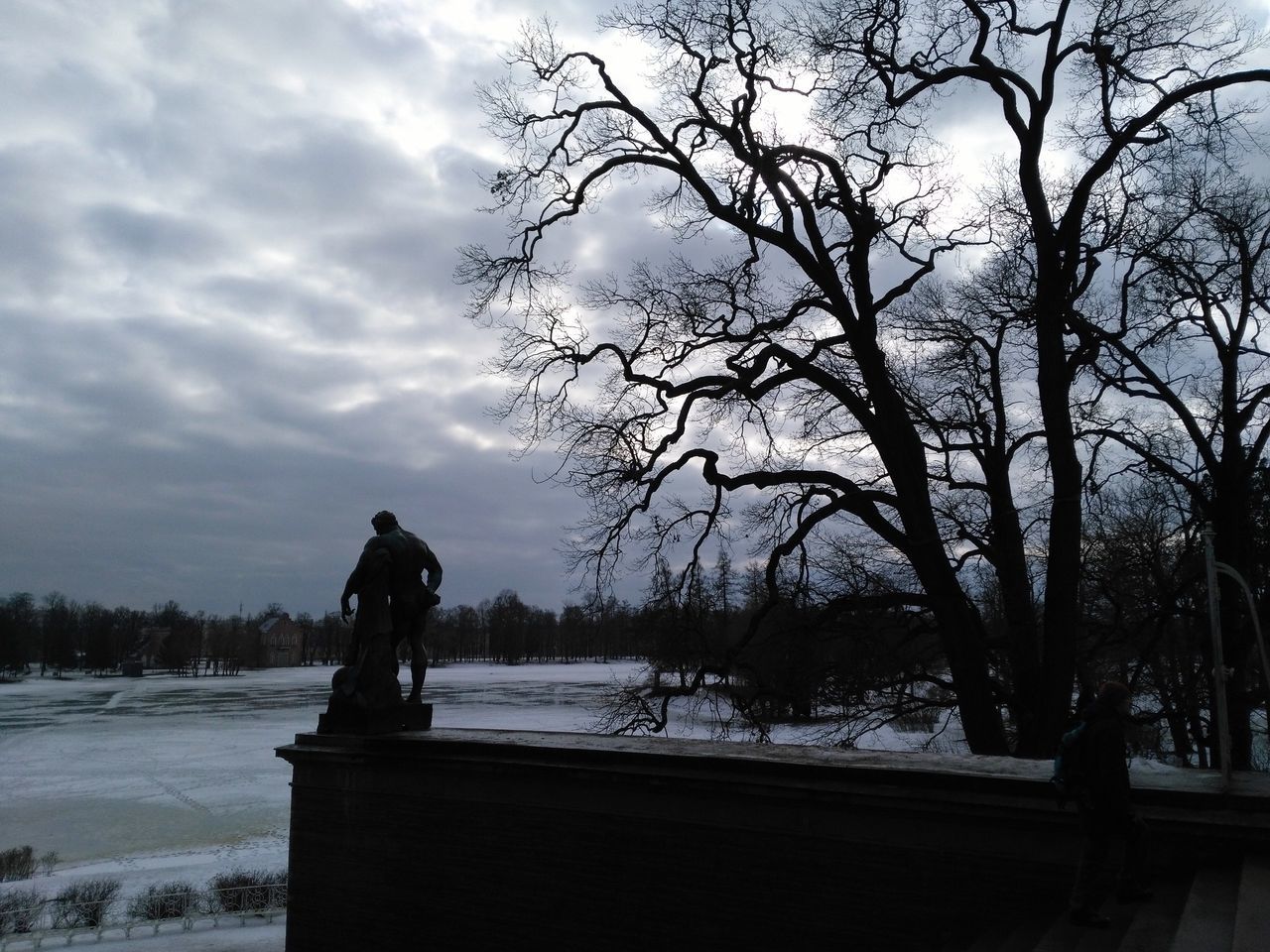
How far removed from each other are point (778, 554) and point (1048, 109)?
7194 millimetres

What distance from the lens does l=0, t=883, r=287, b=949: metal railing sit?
1527cm

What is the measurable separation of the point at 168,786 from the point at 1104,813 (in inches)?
1109

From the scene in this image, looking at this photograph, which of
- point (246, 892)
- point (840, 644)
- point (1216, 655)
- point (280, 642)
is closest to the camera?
point (1216, 655)

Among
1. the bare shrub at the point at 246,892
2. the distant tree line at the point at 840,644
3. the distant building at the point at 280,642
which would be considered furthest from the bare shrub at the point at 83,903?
the distant building at the point at 280,642

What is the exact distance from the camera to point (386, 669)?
30.4ft

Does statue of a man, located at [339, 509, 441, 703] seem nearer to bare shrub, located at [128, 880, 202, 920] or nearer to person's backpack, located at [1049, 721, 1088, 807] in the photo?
person's backpack, located at [1049, 721, 1088, 807]

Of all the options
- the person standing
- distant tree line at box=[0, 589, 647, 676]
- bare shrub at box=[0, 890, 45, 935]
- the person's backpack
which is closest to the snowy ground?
the person standing

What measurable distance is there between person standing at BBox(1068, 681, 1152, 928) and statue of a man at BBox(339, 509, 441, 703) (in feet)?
20.0

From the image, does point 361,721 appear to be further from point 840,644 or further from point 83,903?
point 83,903

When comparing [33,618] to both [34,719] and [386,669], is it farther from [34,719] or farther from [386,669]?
[386,669]

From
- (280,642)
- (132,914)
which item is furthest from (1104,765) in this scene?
(280,642)

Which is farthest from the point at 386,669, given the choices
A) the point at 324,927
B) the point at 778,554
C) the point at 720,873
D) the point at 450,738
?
the point at 778,554

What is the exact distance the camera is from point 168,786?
27172mm

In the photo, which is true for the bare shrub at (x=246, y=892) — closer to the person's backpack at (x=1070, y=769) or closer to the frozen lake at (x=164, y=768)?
the frozen lake at (x=164, y=768)
